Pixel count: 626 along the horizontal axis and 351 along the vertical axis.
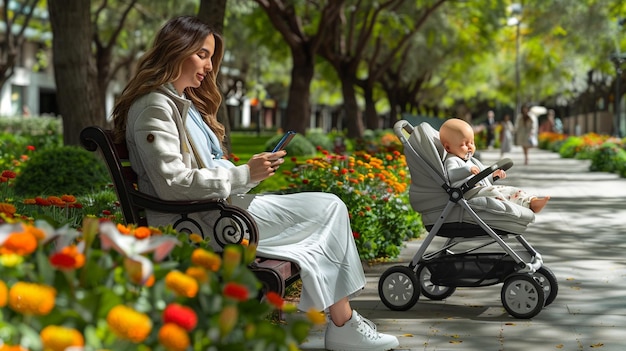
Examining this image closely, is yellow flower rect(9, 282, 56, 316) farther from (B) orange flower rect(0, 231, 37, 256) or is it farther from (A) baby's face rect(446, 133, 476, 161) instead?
(A) baby's face rect(446, 133, 476, 161)

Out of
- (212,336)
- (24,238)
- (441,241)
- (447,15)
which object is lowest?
A: (441,241)

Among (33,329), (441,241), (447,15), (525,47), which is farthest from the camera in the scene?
(525,47)

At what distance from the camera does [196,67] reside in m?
4.78

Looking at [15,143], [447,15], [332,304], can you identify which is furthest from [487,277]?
[447,15]

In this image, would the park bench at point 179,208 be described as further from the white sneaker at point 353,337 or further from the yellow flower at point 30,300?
the yellow flower at point 30,300

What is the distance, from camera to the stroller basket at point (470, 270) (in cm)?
639

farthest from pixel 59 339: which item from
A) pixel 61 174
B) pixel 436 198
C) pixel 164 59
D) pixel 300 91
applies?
pixel 300 91

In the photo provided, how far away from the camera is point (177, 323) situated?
94.9 inches

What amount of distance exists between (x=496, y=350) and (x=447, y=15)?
30.5m

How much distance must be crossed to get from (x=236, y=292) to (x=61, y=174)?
29.5ft

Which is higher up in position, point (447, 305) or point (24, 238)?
point (24, 238)

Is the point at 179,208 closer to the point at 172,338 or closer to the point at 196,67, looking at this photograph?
the point at 196,67

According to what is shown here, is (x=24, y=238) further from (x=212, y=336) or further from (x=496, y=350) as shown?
(x=496, y=350)

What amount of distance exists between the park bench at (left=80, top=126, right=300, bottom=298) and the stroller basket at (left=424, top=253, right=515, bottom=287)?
1973 millimetres
